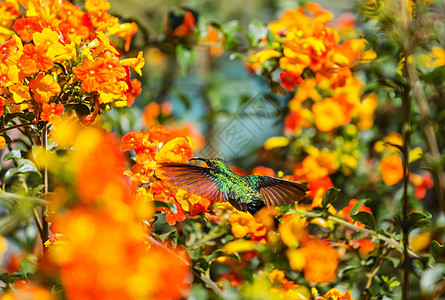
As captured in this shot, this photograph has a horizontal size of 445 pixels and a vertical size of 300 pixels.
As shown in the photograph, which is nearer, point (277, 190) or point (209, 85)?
point (277, 190)

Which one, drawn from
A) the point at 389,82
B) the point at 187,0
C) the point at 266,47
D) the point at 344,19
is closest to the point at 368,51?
the point at 266,47

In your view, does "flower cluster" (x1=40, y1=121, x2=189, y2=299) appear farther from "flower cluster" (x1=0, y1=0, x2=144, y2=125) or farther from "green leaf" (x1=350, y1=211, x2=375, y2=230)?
"green leaf" (x1=350, y1=211, x2=375, y2=230)

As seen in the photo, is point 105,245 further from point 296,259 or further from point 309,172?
point 309,172

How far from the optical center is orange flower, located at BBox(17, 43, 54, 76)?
2.20 ft

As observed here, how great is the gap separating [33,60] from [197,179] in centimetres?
26

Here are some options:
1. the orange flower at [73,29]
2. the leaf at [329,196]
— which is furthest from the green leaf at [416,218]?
the orange flower at [73,29]

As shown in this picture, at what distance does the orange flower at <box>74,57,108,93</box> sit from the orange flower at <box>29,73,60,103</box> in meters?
0.03

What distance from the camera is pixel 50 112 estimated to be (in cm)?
69

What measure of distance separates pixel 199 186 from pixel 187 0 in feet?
6.35

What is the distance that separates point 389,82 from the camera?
28.4 inches

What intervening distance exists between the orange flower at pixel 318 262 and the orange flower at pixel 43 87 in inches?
20.2

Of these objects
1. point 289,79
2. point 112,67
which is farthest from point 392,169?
point 112,67

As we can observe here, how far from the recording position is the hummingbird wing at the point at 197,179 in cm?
65

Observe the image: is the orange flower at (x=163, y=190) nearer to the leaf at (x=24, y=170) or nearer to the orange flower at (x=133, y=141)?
the orange flower at (x=133, y=141)
